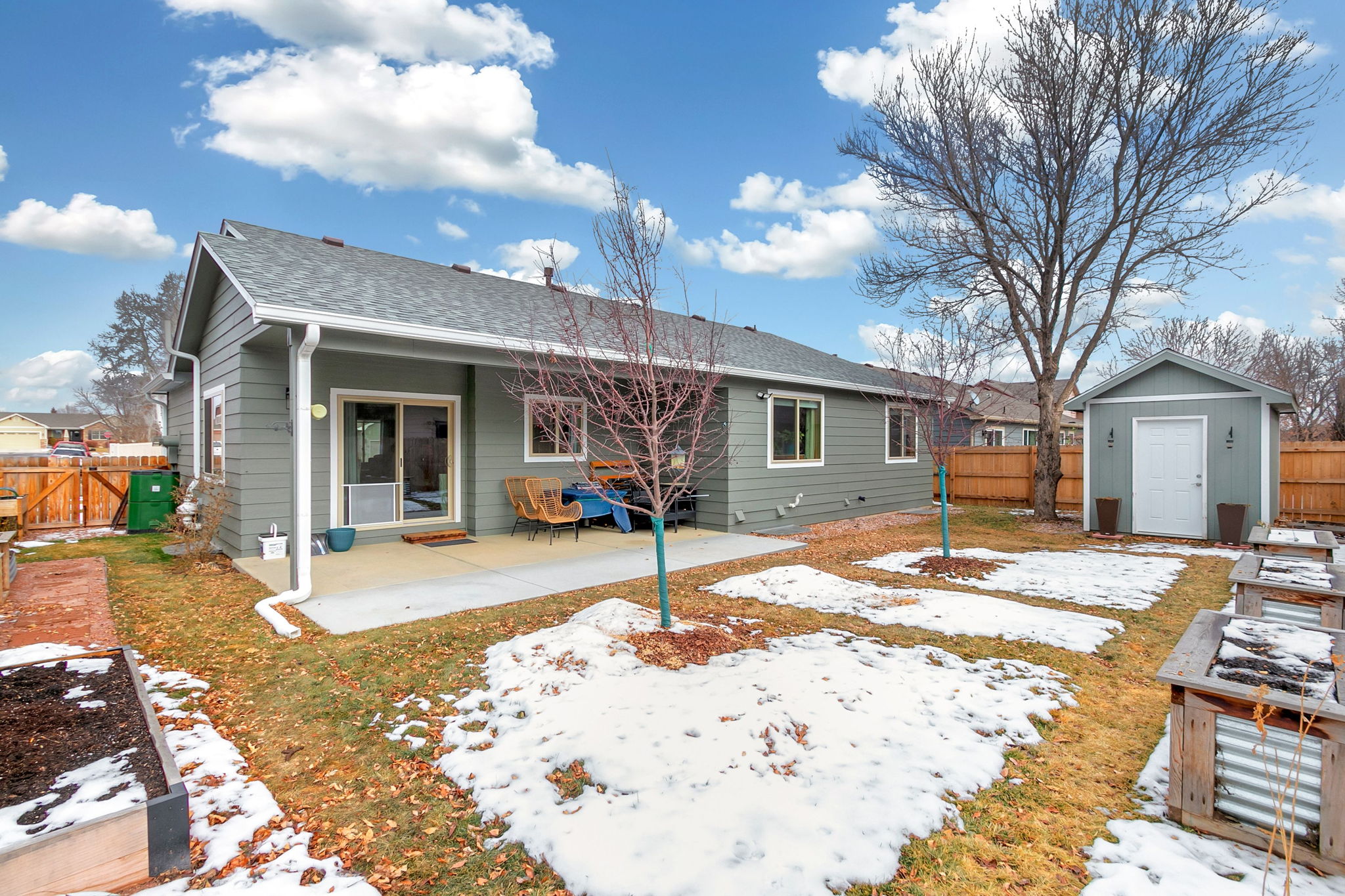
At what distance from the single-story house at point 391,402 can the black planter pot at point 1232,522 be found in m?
5.63

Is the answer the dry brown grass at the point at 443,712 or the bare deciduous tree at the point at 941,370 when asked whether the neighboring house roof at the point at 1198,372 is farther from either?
the dry brown grass at the point at 443,712

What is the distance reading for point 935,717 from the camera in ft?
10.0

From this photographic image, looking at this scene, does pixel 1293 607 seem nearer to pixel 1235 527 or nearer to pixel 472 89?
pixel 1235 527

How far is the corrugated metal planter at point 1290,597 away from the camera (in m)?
4.06

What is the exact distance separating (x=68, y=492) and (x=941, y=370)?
14760 mm

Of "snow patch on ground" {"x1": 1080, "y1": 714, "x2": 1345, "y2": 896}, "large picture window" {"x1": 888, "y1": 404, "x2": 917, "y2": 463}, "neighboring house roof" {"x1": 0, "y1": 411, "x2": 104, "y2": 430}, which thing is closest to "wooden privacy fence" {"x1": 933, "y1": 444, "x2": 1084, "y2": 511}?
"large picture window" {"x1": 888, "y1": 404, "x2": 917, "y2": 463}

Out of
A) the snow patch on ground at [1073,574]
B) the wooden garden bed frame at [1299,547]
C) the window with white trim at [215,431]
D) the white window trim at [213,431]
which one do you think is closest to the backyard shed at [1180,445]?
the snow patch on ground at [1073,574]

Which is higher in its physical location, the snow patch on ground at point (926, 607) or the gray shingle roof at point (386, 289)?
the gray shingle roof at point (386, 289)

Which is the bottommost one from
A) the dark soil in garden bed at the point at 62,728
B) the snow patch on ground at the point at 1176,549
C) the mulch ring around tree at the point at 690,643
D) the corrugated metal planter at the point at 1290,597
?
the snow patch on ground at the point at 1176,549

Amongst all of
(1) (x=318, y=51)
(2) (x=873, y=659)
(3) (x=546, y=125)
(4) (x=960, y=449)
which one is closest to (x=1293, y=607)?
(2) (x=873, y=659)

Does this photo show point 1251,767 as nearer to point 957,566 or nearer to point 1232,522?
point 957,566

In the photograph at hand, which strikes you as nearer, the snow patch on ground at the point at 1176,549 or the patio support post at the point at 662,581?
the patio support post at the point at 662,581

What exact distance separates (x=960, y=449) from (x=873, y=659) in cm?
1277

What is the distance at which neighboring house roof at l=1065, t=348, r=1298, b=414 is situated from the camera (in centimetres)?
856
